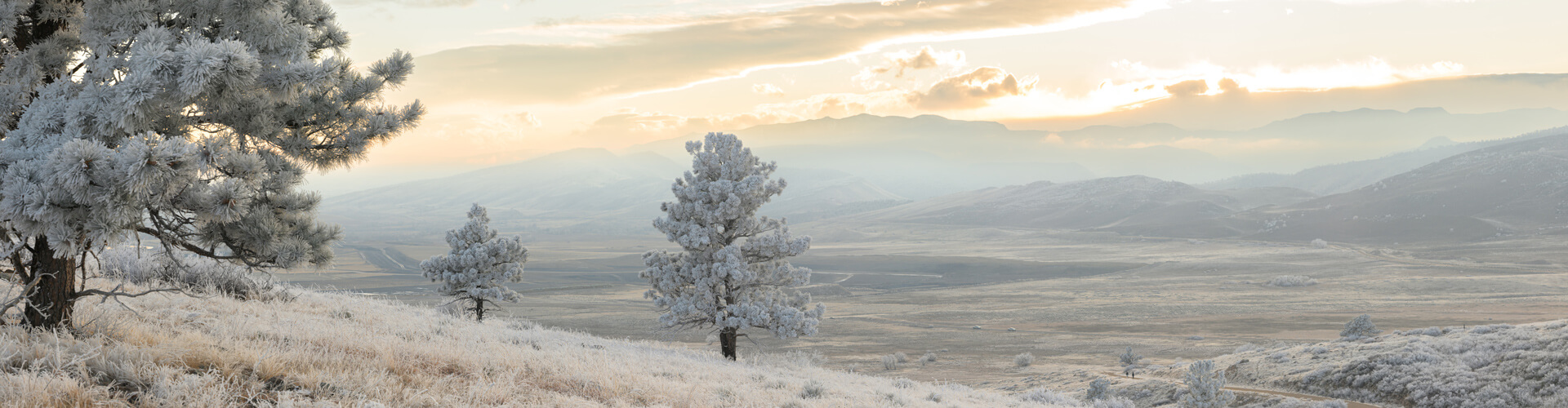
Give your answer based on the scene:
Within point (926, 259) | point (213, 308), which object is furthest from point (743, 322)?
point (926, 259)

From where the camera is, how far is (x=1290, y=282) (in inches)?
2729

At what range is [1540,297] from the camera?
5425cm

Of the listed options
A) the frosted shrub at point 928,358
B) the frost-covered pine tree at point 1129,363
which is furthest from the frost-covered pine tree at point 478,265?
the frost-covered pine tree at point 1129,363

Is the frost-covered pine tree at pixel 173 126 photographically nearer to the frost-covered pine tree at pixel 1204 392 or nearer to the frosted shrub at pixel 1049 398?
the frosted shrub at pixel 1049 398

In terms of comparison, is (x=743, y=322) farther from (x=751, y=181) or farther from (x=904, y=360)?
(x=904, y=360)

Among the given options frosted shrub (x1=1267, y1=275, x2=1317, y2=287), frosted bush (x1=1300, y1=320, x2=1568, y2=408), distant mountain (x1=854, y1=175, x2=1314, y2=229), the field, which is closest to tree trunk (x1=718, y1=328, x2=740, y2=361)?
the field

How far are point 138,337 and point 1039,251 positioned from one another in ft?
418

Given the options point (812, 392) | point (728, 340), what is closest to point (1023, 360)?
point (728, 340)

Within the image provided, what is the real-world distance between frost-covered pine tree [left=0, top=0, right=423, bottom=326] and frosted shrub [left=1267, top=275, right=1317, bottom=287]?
258 feet

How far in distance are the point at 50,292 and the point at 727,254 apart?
53.4 feet

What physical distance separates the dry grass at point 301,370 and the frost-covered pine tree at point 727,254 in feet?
32.2

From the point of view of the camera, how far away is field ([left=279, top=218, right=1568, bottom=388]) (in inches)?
1622

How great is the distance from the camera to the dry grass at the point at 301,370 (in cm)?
573

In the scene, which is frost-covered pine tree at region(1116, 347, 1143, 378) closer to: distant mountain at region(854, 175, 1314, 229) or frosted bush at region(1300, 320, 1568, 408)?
frosted bush at region(1300, 320, 1568, 408)
